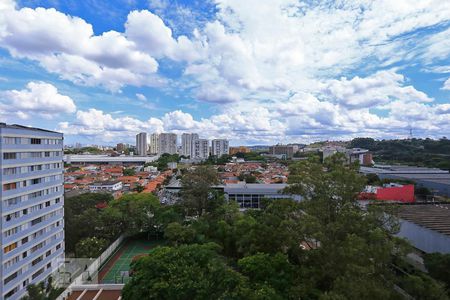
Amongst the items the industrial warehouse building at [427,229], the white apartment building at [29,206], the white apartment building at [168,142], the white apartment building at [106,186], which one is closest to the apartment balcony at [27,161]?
the white apartment building at [29,206]

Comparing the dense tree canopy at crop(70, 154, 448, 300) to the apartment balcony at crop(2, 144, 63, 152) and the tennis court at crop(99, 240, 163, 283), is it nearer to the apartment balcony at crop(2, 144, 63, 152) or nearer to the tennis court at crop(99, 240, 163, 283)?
the tennis court at crop(99, 240, 163, 283)

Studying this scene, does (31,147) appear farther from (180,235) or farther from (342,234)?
(342,234)

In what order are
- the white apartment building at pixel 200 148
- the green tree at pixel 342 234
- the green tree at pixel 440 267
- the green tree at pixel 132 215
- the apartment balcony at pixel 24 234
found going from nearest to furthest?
the green tree at pixel 342 234 → the green tree at pixel 440 267 → the apartment balcony at pixel 24 234 → the green tree at pixel 132 215 → the white apartment building at pixel 200 148

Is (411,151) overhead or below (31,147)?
below

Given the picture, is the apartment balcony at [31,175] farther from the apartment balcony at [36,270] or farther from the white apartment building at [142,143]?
the white apartment building at [142,143]

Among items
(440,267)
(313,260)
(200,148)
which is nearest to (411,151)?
(200,148)

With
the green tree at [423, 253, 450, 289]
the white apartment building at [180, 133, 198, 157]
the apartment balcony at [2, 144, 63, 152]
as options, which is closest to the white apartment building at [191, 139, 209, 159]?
the white apartment building at [180, 133, 198, 157]
